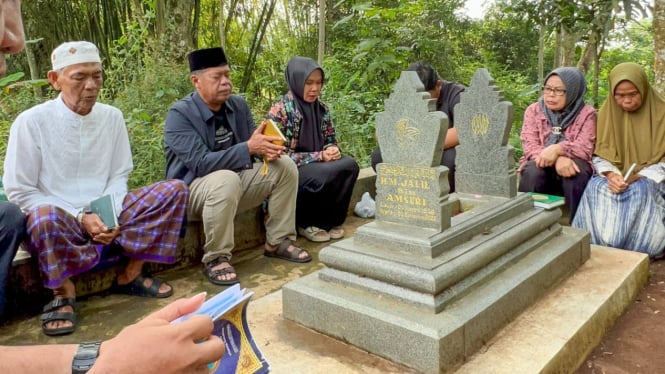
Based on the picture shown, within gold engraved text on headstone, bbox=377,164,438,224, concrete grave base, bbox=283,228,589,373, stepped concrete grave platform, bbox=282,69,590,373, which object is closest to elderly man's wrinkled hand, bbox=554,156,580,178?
stepped concrete grave platform, bbox=282,69,590,373

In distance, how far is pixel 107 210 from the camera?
9.74 feet

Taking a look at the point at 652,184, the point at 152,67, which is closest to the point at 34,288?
the point at 152,67

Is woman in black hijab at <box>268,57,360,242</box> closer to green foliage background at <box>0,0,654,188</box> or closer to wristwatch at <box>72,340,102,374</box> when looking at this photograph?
green foliage background at <box>0,0,654,188</box>

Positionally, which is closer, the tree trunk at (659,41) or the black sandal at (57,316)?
the black sandal at (57,316)

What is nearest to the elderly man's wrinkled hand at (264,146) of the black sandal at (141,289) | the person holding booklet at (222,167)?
the person holding booklet at (222,167)

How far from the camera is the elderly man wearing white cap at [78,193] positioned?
279 centimetres

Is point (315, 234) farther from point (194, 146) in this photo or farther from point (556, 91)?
point (556, 91)

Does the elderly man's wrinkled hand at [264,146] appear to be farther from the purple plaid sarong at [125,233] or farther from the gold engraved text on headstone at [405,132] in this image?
the gold engraved text on headstone at [405,132]

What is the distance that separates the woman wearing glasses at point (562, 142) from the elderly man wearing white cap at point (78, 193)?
259 centimetres

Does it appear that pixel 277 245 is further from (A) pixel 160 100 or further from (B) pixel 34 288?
(A) pixel 160 100

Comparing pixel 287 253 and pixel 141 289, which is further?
pixel 287 253

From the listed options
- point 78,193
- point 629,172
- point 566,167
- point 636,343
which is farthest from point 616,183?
point 78,193

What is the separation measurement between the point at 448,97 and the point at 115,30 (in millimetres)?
4477

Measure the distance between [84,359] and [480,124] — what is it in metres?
2.65
